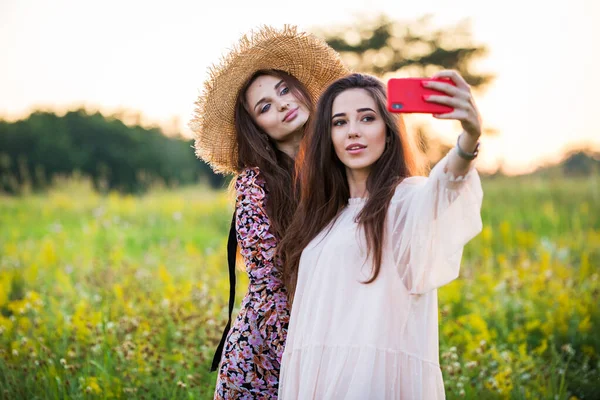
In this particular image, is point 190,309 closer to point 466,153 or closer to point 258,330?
point 258,330

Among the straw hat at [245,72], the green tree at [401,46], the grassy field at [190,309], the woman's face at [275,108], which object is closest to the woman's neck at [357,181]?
the woman's face at [275,108]

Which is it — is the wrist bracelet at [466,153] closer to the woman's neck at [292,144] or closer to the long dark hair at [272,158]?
the long dark hair at [272,158]

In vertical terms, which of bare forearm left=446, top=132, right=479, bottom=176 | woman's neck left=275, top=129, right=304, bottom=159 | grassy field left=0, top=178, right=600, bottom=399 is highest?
woman's neck left=275, top=129, right=304, bottom=159

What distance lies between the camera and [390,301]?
2.43m

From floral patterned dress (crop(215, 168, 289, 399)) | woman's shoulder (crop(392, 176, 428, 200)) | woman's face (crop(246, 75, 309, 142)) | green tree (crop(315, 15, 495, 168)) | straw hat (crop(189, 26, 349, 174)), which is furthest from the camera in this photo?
green tree (crop(315, 15, 495, 168))

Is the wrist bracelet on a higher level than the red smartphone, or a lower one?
lower

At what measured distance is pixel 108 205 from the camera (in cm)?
1194

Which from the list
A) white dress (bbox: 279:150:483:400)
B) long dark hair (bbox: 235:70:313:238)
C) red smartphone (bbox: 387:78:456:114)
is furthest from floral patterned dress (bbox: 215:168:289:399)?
red smartphone (bbox: 387:78:456:114)

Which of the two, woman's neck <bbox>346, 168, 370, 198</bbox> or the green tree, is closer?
woman's neck <bbox>346, 168, 370, 198</bbox>

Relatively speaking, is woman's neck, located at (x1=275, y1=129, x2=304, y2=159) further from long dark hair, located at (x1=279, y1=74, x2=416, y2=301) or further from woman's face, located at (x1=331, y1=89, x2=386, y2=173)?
woman's face, located at (x1=331, y1=89, x2=386, y2=173)

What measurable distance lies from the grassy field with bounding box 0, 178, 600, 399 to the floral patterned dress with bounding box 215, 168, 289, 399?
681 mm

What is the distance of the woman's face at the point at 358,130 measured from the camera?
262cm

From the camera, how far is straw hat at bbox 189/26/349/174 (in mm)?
3484

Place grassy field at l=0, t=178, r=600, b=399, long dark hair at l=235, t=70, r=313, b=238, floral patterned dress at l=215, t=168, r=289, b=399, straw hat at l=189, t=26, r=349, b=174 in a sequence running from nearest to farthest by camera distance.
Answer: floral patterned dress at l=215, t=168, r=289, b=399 < long dark hair at l=235, t=70, r=313, b=238 < straw hat at l=189, t=26, r=349, b=174 < grassy field at l=0, t=178, r=600, b=399
